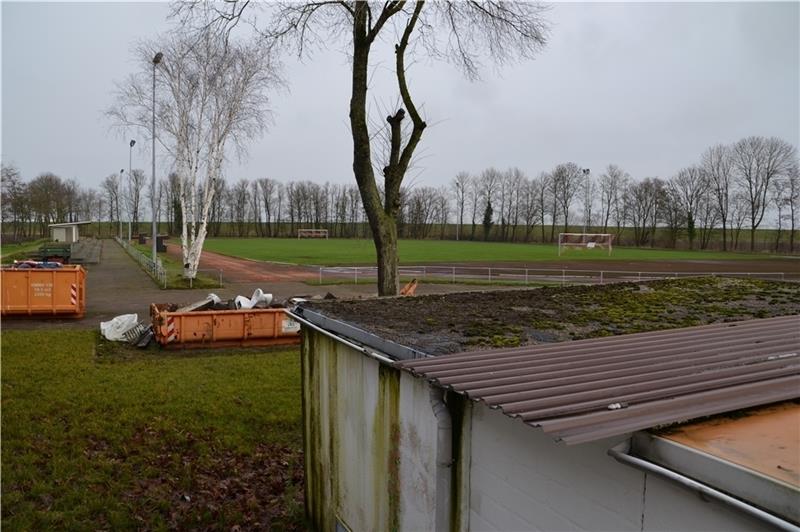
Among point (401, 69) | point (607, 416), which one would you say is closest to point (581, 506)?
point (607, 416)

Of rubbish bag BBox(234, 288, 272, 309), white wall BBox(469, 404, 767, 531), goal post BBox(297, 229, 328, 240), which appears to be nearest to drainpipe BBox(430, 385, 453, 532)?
white wall BBox(469, 404, 767, 531)

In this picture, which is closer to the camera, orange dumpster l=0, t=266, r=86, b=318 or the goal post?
orange dumpster l=0, t=266, r=86, b=318

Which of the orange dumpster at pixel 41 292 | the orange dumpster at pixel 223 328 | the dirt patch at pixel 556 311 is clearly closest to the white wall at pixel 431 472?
the dirt patch at pixel 556 311

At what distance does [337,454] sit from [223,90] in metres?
27.7

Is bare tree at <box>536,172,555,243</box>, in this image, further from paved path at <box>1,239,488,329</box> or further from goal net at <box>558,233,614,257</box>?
paved path at <box>1,239,488,329</box>

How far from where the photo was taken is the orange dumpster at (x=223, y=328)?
14328mm

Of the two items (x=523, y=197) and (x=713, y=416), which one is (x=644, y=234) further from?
(x=713, y=416)

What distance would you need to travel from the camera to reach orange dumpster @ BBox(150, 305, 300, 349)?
14.3m

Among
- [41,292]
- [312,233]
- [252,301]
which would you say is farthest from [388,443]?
[312,233]

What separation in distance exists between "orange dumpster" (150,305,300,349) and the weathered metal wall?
8.42m

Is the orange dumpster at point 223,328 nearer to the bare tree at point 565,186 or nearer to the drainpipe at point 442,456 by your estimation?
the drainpipe at point 442,456

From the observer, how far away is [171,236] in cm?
10994

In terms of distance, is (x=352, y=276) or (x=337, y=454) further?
(x=352, y=276)

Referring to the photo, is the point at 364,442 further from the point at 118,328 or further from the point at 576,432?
the point at 118,328
